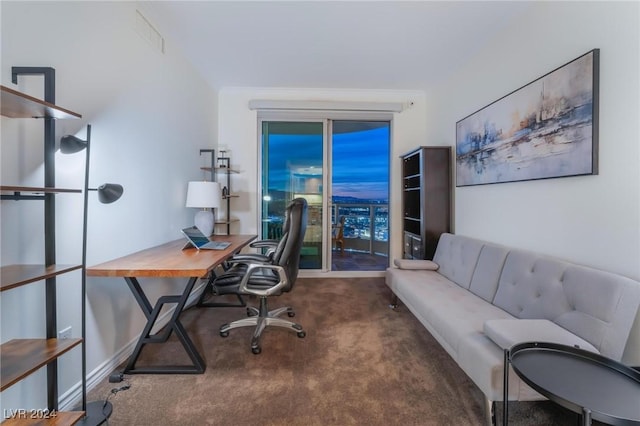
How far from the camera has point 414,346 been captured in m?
2.11

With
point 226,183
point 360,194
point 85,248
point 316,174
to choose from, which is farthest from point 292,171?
point 85,248

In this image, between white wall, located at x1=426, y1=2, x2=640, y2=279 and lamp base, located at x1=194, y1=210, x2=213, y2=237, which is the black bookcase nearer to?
white wall, located at x1=426, y1=2, x2=640, y2=279

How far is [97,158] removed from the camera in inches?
65.8

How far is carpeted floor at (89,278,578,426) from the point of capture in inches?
55.8

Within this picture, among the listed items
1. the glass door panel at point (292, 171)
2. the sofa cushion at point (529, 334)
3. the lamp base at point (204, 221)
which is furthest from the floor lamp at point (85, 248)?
the glass door panel at point (292, 171)

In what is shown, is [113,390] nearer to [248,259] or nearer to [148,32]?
[248,259]

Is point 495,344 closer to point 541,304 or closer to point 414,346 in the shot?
point 541,304

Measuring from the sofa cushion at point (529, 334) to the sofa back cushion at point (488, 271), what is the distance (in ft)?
2.02

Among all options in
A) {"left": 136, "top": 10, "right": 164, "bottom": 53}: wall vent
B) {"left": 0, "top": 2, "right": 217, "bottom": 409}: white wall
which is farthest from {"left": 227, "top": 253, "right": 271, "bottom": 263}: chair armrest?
{"left": 136, "top": 10, "right": 164, "bottom": 53}: wall vent

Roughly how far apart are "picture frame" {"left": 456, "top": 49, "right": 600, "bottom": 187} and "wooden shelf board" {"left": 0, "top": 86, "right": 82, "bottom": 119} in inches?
102

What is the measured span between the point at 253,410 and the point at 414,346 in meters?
1.26

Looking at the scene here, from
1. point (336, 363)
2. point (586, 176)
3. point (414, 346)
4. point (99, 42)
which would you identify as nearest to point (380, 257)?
point (414, 346)

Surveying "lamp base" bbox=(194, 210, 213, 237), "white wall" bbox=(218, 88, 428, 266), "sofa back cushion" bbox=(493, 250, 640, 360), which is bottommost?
→ "sofa back cushion" bbox=(493, 250, 640, 360)

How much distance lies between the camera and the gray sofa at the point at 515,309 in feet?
4.08
